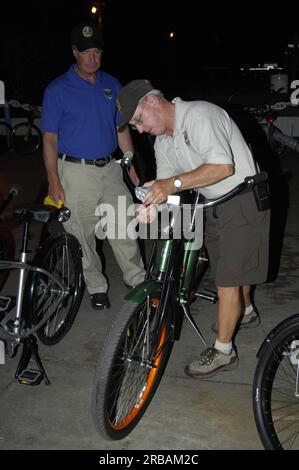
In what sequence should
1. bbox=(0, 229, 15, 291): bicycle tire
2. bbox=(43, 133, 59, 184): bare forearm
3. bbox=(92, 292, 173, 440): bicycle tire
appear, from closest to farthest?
1. bbox=(92, 292, 173, 440): bicycle tire
2. bbox=(43, 133, 59, 184): bare forearm
3. bbox=(0, 229, 15, 291): bicycle tire

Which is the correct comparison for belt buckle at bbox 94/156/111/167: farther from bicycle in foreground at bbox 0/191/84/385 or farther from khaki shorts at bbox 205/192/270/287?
khaki shorts at bbox 205/192/270/287

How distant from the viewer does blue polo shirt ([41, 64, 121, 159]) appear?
4156mm

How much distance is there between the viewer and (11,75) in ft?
65.9

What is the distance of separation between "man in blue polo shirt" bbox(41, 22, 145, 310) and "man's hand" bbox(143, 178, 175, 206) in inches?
58.5

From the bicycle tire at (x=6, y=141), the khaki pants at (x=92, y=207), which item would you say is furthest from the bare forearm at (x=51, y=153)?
the bicycle tire at (x=6, y=141)

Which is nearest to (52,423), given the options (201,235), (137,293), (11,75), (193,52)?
(137,293)

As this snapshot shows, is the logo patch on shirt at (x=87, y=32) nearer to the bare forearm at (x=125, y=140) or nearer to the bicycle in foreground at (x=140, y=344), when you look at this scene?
the bare forearm at (x=125, y=140)

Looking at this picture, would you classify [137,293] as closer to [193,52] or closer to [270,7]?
[270,7]

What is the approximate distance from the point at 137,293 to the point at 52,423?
958mm

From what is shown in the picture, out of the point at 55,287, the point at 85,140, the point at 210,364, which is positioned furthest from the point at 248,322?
the point at 85,140

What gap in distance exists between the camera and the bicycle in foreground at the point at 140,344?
109 inches

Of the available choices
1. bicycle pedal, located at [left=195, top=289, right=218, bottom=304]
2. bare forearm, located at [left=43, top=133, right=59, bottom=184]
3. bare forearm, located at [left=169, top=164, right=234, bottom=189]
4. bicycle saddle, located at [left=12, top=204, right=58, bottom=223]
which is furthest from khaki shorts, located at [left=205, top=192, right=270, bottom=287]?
bare forearm, located at [left=43, top=133, right=59, bottom=184]

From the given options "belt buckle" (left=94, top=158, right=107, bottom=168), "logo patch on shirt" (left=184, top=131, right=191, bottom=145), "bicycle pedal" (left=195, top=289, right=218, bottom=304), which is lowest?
"bicycle pedal" (left=195, top=289, right=218, bottom=304)

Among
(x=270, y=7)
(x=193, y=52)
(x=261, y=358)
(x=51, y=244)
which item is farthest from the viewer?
(x=193, y=52)
